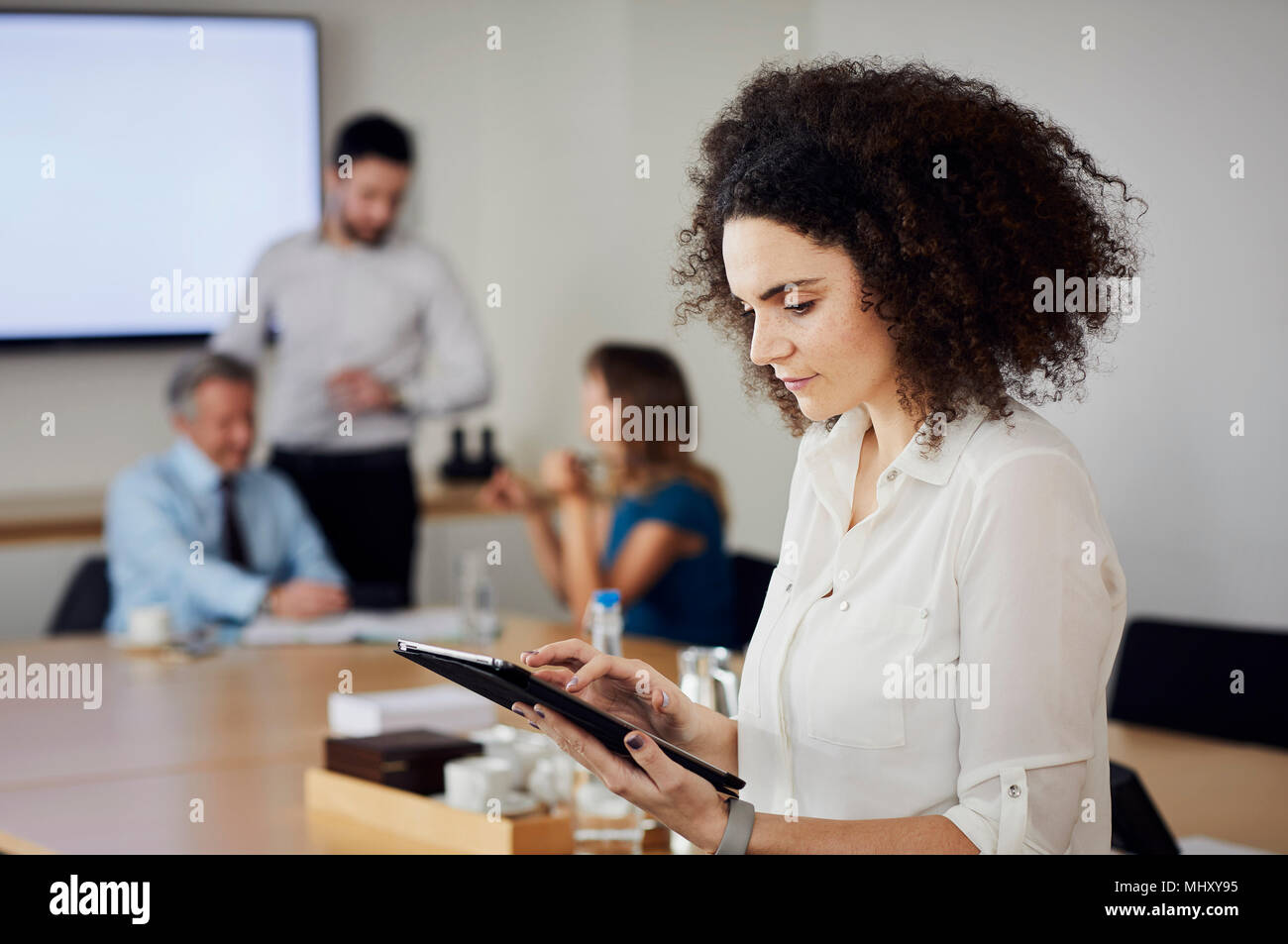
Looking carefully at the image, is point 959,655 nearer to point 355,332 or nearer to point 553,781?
point 553,781

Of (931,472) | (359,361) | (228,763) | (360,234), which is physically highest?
(360,234)

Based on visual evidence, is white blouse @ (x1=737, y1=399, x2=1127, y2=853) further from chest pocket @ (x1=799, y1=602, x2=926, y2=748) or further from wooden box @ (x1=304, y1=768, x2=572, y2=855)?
wooden box @ (x1=304, y1=768, x2=572, y2=855)

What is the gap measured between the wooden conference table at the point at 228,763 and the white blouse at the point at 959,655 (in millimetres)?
598

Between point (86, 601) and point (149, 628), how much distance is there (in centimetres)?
68

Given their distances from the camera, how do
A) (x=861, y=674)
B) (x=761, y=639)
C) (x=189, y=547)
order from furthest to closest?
(x=189, y=547)
(x=761, y=639)
(x=861, y=674)

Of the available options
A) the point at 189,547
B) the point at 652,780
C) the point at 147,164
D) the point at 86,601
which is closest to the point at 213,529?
the point at 189,547

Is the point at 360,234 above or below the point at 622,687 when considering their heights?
above

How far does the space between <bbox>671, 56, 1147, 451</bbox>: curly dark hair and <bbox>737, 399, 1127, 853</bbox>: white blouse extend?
2.2 inches

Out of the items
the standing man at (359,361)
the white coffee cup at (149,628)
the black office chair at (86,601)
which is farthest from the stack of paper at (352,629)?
the standing man at (359,361)

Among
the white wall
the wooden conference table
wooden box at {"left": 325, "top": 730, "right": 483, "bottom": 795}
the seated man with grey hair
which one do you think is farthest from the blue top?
wooden box at {"left": 325, "top": 730, "right": 483, "bottom": 795}

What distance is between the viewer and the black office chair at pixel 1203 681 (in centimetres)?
218

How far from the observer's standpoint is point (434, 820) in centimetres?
156

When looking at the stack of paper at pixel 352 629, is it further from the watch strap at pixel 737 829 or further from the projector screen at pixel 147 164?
the watch strap at pixel 737 829
